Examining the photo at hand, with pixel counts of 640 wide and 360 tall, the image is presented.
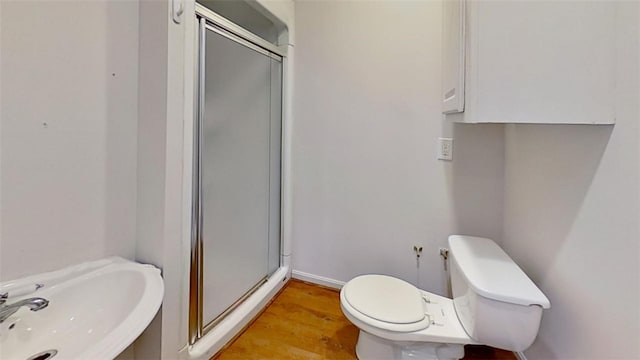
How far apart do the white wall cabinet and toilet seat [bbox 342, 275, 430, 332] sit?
89 centimetres

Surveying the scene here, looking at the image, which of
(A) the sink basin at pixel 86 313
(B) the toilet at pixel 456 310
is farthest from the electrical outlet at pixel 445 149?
(A) the sink basin at pixel 86 313

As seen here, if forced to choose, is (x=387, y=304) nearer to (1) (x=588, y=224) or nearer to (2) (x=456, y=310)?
(2) (x=456, y=310)

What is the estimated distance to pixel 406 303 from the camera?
143cm

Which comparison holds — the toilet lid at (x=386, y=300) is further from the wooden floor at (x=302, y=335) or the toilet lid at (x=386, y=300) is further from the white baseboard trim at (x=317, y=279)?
the white baseboard trim at (x=317, y=279)

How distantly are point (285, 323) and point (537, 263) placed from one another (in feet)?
4.51

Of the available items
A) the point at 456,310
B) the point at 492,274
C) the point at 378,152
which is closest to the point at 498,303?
the point at 492,274

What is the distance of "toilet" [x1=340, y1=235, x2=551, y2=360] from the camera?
43.4 inches

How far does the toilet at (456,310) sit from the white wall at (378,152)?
0.39 m

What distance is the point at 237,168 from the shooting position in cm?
188

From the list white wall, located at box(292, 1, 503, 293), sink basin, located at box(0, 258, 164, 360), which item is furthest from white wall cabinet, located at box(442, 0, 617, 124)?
sink basin, located at box(0, 258, 164, 360)

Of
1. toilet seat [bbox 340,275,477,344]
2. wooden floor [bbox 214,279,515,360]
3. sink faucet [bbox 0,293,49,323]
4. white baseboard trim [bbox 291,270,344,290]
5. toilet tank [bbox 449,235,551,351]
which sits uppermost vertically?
sink faucet [bbox 0,293,49,323]

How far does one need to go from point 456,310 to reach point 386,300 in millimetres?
327

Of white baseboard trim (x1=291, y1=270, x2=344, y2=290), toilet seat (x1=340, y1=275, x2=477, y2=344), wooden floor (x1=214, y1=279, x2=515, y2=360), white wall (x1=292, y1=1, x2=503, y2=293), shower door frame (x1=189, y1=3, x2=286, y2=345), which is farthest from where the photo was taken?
white baseboard trim (x1=291, y1=270, x2=344, y2=290)

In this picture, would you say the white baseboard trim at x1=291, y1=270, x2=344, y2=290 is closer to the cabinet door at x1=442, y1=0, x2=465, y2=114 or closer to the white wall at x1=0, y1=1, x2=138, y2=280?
the white wall at x1=0, y1=1, x2=138, y2=280
